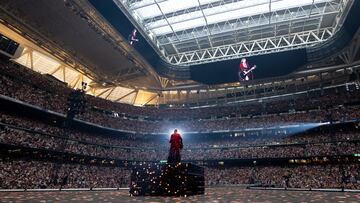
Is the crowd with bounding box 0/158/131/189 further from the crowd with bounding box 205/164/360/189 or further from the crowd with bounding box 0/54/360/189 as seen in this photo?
the crowd with bounding box 205/164/360/189

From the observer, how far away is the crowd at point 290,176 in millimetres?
34219

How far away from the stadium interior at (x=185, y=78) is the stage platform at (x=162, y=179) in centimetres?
1453

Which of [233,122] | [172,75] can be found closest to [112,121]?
[172,75]

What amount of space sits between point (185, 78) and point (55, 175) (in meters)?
25.1

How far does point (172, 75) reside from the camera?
45938mm

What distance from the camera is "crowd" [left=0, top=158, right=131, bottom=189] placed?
2771 cm

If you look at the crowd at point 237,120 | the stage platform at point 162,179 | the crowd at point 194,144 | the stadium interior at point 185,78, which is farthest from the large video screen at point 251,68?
the stage platform at point 162,179

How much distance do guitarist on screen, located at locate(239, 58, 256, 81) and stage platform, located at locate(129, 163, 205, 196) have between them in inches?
1143

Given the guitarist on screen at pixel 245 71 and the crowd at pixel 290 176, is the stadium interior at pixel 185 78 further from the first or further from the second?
the guitarist on screen at pixel 245 71

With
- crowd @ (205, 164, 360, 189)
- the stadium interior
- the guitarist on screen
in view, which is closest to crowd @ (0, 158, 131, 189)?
the stadium interior

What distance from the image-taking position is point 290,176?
38.3 meters

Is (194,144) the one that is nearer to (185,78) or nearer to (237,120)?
(237,120)

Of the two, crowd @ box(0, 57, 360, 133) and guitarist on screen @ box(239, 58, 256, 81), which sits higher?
guitarist on screen @ box(239, 58, 256, 81)

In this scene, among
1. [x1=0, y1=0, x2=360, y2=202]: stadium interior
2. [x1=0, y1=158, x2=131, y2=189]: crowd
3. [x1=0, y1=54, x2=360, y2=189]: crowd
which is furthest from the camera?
[x1=0, y1=54, x2=360, y2=189]: crowd
